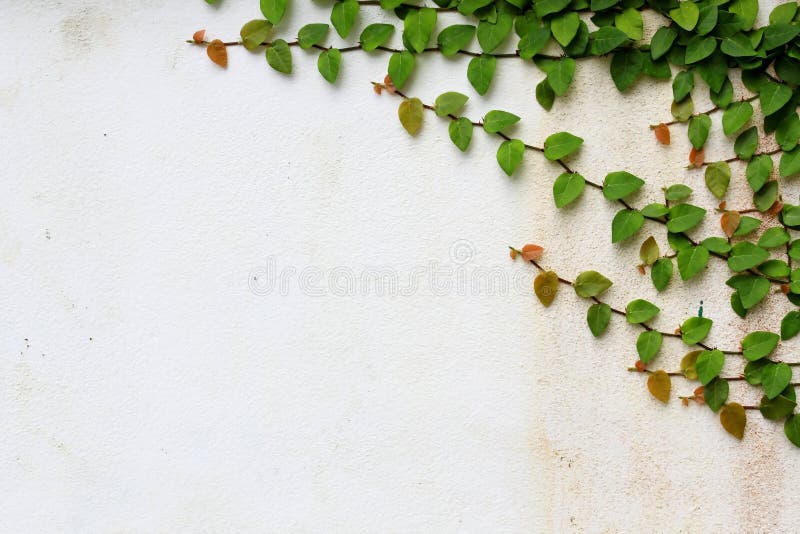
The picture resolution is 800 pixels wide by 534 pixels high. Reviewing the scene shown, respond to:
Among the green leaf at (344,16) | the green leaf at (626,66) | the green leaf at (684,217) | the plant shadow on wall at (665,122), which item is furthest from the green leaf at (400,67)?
the green leaf at (684,217)

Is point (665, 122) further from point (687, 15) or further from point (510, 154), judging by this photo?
point (510, 154)

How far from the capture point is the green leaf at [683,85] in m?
1.44

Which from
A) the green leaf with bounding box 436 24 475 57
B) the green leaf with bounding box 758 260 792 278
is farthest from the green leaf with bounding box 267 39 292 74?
the green leaf with bounding box 758 260 792 278

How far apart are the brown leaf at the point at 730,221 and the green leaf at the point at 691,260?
62mm

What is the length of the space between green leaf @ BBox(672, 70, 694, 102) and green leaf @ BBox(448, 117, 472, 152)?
450 mm

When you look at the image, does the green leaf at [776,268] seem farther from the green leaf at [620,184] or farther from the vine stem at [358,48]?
the vine stem at [358,48]

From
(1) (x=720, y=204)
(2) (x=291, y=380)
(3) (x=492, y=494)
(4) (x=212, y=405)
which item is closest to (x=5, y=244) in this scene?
(4) (x=212, y=405)

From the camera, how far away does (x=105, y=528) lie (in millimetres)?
1532

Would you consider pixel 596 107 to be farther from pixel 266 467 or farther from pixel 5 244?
pixel 5 244

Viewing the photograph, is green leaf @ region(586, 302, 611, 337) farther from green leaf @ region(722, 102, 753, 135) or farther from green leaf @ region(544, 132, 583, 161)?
green leaf @ region(722, 102, 753, 135)

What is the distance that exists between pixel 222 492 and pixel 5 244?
750 millimetres

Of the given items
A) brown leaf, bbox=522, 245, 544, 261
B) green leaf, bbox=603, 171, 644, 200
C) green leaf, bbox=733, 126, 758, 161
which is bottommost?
brown leaf, bbox=522, 245, 544, 261

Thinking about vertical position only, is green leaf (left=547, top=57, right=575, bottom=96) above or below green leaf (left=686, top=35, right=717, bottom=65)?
below

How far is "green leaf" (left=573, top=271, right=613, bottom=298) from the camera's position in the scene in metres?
1.48
